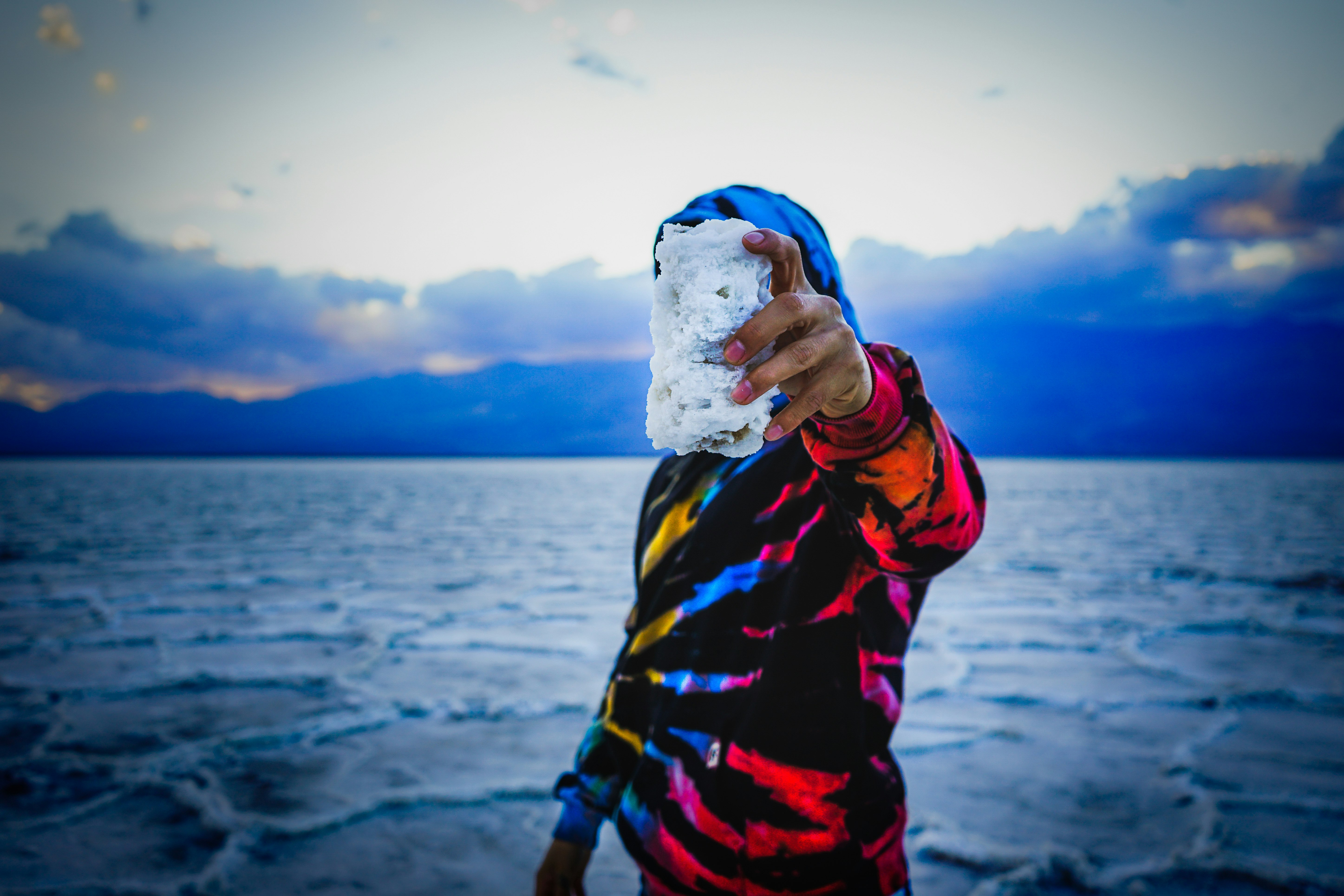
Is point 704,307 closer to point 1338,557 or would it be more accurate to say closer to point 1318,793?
point 1318,793

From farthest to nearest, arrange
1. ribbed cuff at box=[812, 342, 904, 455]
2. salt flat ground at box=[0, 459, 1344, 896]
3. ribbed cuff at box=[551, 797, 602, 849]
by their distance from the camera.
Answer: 1. salt flat ground at box=[0, 459, 1344, 896]
2. ribbed cuff at box=[551, 797, 602, 849]
3. ribbed cuff at box=[812, 342, 904, 455]

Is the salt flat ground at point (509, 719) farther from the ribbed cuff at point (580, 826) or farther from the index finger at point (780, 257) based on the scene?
the index finger at point (780, 257)

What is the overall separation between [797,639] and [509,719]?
6.22 feet

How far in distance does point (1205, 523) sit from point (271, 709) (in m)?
10.0

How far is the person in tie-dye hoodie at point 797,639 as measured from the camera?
0.73 meters

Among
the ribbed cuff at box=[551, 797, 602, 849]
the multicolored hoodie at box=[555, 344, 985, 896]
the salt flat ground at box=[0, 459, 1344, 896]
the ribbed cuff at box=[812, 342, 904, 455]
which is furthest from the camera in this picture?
the salt flat ground at box=[0, 459, 1344, 896]

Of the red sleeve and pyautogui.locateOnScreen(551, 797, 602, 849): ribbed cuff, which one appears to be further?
pyautogui.locateOnScreen(551, 797, 602, 849): ribbed cuff

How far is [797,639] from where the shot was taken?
2.87 feet

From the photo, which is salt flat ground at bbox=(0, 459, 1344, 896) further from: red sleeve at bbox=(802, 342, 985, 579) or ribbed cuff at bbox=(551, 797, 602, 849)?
red sleeve at bbox=(802, 342, 985, 579)

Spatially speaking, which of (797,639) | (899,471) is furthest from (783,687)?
(899,471)

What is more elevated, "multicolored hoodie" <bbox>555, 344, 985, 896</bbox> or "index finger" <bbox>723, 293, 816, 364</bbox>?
"index finger" <bbox>723, 293, 816, 364</bbox>

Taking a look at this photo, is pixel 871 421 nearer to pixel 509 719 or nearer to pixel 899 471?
pixel 899 471

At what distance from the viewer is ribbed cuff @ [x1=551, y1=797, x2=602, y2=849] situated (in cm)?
109

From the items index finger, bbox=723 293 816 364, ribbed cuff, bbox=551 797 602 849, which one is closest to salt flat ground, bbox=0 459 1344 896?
ribbed cuff, bbox=551 797 602 849
